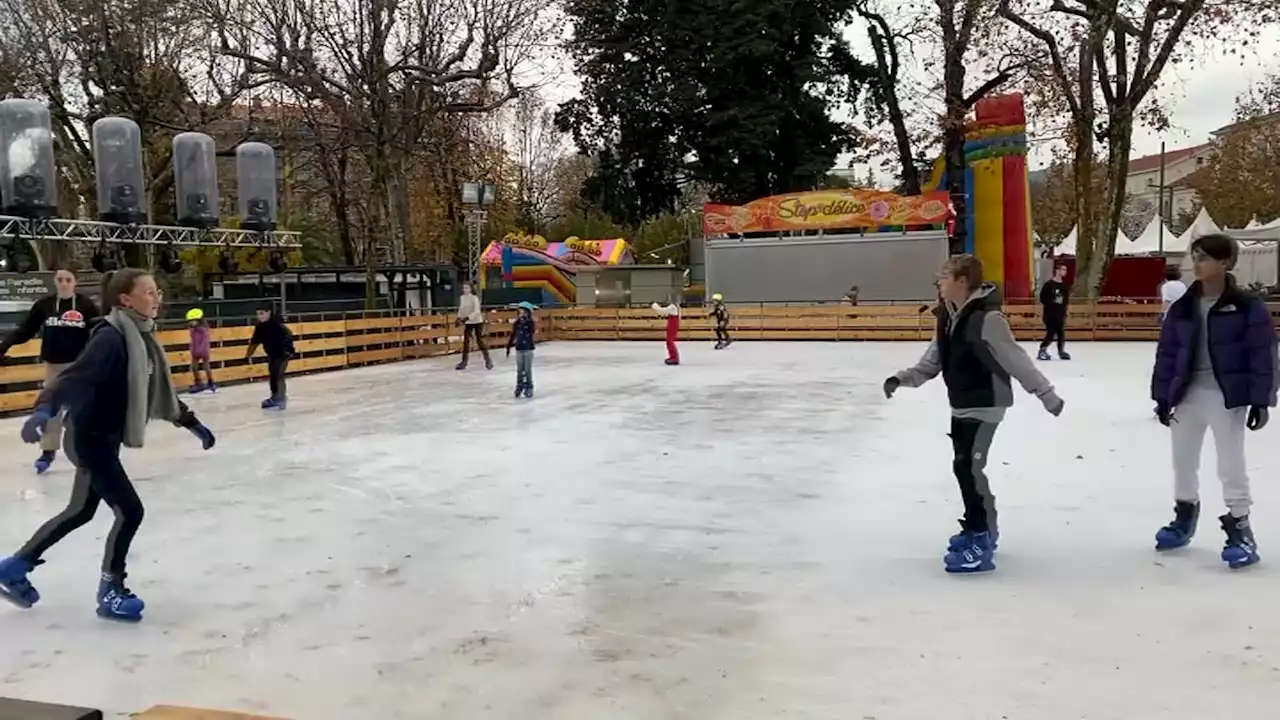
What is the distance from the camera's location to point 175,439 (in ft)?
27.6

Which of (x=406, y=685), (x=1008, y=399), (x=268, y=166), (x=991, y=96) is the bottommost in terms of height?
(x=406, y=685)

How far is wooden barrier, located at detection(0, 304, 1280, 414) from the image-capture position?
1307cm

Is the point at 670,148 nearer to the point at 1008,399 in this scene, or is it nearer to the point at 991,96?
the point at 991,96

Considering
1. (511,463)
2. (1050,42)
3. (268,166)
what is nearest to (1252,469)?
(511,463)

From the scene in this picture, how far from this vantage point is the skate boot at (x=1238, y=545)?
411 cm

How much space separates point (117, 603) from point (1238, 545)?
177 inches

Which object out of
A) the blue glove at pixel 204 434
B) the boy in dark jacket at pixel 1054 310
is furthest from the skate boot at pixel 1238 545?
the boy in dark jacket at pixel 1054 310

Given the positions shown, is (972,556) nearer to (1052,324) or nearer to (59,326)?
(59,326)

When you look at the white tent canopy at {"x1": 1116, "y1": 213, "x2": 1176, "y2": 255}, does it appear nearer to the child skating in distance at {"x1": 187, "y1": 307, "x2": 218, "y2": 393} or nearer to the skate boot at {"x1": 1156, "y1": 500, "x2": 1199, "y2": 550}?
the child skating in distance at {"x1": 187, "y1": 307, "x2": 218, "y2": 393}

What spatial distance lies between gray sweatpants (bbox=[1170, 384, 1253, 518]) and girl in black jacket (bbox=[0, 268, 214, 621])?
13.8ft

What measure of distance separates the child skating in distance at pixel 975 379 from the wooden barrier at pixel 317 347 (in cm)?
1007

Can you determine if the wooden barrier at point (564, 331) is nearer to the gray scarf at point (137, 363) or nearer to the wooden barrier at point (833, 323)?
the wooden barrier at point (833, 323)

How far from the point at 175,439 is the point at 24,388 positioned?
3.60m

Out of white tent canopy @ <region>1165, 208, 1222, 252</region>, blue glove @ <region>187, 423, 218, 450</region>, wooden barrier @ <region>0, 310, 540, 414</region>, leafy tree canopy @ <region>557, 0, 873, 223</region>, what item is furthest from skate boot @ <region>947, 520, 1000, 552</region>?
leafy tree canopy @ <region>557, 0, 873, 223</region>
